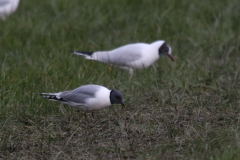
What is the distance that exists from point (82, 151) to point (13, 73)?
78.9 inches

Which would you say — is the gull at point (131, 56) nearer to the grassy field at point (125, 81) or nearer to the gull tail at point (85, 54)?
the gull tail at point (85, 54)

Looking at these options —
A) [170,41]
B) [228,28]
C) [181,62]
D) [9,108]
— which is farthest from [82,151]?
[228,28]

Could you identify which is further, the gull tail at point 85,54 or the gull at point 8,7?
the gull at point 8,7

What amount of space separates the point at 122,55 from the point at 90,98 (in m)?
1.94

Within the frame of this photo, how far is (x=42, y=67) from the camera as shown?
6.22 metres

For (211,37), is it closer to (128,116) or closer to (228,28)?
(228,28)

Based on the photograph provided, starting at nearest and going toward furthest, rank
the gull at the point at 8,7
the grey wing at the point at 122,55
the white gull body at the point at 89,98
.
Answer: the white gull body at the point at 89,98 < the grey wing at the point at 122,55 < the gull at the point at 8,7

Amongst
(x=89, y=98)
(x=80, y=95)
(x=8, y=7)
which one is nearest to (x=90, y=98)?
(x=89, y=98)

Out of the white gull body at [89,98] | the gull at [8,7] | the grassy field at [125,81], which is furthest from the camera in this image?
the gull at [8,7]

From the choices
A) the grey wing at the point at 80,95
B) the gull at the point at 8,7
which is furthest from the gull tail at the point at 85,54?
the gull at the point at 8,7

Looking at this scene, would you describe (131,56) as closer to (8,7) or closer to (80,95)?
(80,95)

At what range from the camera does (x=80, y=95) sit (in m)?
4.98

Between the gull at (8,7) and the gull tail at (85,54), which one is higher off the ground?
the gull at (8,7)

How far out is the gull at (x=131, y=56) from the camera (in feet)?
22.2
